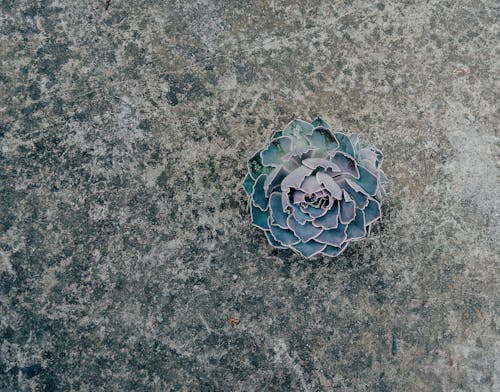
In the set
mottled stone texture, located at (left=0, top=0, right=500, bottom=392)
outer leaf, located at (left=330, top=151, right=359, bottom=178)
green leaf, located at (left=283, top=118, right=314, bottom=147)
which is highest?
outer leaf, located at (left=330, top=151, right=359, bottom=178)

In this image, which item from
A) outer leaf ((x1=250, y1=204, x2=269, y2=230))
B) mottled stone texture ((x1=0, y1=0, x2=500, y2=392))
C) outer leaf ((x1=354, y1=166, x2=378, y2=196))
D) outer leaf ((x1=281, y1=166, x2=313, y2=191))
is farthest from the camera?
mottled stone texture ((x1=0, y1=0, x2=500, y2=392))

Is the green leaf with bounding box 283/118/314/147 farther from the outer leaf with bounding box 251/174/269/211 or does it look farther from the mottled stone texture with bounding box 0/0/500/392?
the mottled stone texture with bounding box 0/0/500/392

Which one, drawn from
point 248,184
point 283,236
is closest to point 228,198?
point 248,184

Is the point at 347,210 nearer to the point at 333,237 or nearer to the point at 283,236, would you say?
the point at 333,237

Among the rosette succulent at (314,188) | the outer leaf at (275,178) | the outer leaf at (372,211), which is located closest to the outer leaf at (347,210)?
the rosette succulent at (314,188)

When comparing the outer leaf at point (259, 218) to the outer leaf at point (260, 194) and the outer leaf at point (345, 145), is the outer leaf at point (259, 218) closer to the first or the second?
the outer leaf at point (260, 194)

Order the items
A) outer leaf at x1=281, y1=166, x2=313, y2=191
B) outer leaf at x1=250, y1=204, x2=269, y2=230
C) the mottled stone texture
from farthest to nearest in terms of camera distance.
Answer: the mottled stone texture → outer leaf at x1=250, y1=204, x2=269, y2=230 → outer leaf at x1=281, y1=166, x2=313, y2=191

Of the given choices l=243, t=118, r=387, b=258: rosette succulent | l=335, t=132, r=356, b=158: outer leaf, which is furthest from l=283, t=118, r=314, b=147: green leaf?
l=335, t=132, r=356, b=158: outer leaf
